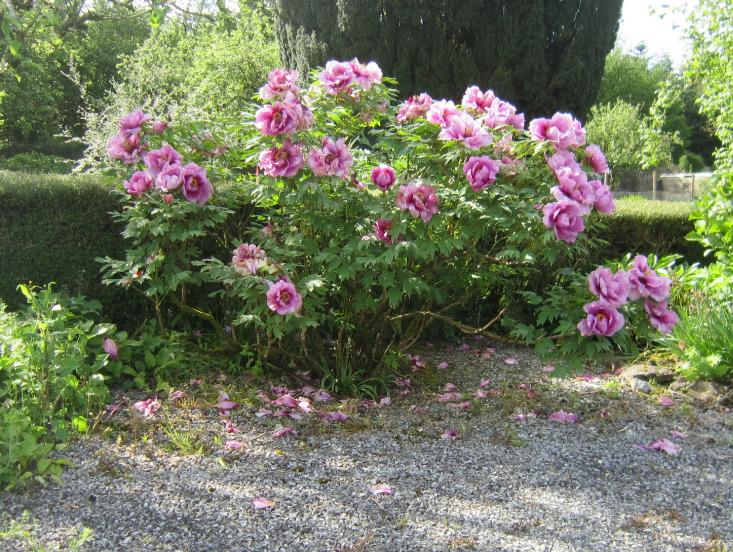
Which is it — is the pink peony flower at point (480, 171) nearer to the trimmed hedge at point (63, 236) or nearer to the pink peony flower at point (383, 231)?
the pink peony flower at point (383, 231)

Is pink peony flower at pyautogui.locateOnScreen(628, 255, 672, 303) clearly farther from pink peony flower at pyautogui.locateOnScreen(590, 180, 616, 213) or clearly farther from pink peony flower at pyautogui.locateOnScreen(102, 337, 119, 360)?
pink peony flower at pyautogui.locateOnScreen(102, 337, 119, 360)

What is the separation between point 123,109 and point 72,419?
16.5ft

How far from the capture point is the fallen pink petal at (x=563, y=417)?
11.0ft

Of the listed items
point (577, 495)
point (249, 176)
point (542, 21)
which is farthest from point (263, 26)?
point (577, 495)

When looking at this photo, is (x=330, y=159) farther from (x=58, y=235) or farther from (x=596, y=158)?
(x=58, y=235)

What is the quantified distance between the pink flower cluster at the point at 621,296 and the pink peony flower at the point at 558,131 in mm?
529

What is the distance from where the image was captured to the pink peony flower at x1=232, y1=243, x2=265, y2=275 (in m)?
3.00

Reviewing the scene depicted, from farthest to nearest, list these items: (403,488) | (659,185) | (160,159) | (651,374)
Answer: (659,185) → (651,374) → (160,159) → (403,488)

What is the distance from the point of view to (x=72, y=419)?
283 centimetres

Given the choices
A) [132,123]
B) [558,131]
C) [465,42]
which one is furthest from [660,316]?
[465,42]

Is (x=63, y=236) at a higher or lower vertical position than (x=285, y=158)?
lower

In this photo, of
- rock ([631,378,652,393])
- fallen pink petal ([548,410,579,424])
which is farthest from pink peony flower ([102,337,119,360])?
rock ([631,378,652,393])

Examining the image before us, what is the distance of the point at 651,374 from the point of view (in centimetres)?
398

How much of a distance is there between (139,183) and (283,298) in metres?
0.93
